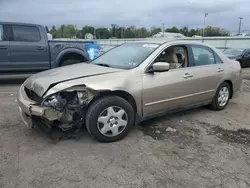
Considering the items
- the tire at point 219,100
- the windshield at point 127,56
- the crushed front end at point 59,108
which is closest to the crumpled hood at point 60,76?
the crushed front end at point 59,108

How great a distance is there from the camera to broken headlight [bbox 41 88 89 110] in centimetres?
355

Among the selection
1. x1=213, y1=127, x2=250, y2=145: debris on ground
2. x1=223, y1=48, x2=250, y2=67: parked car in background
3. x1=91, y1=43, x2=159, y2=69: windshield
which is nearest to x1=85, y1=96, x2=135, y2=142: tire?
x1=91, y1=43, x2=159, y2=69: windshield

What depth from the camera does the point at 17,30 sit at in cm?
795

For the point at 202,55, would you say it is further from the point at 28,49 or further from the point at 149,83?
the point at 28,49

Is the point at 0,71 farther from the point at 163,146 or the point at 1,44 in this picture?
the point at 163,146

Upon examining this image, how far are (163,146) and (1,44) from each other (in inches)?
241

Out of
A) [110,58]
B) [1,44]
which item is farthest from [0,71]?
[110,58]

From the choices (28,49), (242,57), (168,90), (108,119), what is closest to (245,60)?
(242,57)

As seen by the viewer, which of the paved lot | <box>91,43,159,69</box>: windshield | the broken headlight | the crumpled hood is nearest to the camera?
the paved lot

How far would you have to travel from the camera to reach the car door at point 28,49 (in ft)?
25.8

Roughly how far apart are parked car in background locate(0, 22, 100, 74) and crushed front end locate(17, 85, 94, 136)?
4517 mm

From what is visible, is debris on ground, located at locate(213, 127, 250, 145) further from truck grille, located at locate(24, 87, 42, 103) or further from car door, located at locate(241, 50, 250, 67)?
car door, located at locate(241, 50, 250, 67)

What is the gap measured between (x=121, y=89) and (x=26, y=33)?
553 cm

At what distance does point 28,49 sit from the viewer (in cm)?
796
